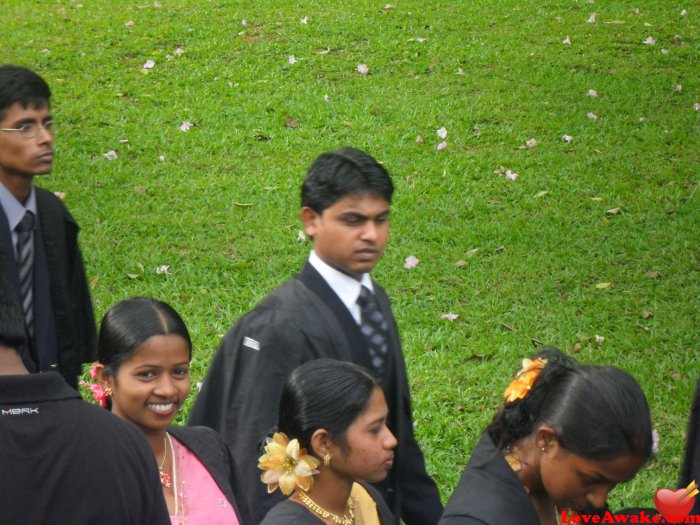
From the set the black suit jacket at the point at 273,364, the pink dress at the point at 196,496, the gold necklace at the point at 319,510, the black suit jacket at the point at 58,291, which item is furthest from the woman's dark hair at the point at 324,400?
the black suit jacket at the point at 58,291

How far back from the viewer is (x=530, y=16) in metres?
12.1

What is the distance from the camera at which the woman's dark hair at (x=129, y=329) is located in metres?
3.36

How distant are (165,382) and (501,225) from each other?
485 cm

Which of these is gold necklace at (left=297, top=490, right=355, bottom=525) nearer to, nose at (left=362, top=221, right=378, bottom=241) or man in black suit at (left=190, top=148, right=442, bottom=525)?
man in black suit at (left=190, top=148, right=442, bottom=525)

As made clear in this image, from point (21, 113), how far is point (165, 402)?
1.67 metres

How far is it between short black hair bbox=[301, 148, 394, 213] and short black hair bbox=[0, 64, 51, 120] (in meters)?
1.46

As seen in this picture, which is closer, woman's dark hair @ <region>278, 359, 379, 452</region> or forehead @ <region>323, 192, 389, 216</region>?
woman's dark hair @ <region>278, 359, 379, 452</region>

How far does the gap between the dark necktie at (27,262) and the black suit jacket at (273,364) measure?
3.47ft

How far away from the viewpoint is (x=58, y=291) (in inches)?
171

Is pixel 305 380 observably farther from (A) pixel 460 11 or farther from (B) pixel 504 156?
(A) pixel 460 11

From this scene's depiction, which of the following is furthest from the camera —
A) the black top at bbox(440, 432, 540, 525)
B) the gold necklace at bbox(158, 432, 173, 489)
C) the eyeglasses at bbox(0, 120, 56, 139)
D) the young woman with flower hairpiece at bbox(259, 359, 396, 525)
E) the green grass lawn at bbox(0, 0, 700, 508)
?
the green grass lawn at bbox(0, 0, 700, 508)

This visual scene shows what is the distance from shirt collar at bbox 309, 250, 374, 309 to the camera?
3475 millimetres

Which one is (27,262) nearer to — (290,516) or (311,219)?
(311,219)

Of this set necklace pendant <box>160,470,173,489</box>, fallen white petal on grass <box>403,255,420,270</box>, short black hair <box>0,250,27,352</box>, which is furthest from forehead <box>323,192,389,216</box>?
fallen white petal on grass <box>403,255,420,270</box>
